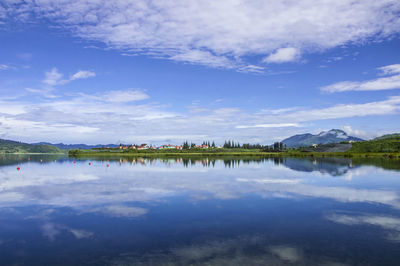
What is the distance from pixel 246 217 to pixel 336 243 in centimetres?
769

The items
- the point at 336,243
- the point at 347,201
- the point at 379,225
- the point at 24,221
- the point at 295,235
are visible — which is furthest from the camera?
the point at 347,201

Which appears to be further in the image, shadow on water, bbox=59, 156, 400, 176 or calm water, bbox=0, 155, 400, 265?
shadow on water, bbox=59, 156, 400, 176

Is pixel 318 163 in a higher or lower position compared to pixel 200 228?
higher

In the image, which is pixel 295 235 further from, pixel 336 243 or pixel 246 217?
pixel 246 217

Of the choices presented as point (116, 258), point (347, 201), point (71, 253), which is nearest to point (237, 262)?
point (116, 258)

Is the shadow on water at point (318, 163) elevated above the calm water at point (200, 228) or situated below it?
above

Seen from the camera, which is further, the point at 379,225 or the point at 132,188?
the point at 132,188

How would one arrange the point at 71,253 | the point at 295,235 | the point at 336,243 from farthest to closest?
the point at 295,235
the point at 336,243
the point at 71,253

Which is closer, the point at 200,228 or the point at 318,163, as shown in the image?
the point at 200,228

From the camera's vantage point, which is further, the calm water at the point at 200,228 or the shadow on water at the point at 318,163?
the shadow on water at the point at 318,163

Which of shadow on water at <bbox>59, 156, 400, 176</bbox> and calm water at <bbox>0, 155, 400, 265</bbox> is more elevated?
shadow on water at <bbox>59, 156, 400, 176</bbox>

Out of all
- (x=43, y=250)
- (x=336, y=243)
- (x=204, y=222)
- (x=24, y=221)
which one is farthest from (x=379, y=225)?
(x=24, y=221)

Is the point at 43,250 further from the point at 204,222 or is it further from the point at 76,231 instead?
the point at 204,222

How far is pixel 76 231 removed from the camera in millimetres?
19047
